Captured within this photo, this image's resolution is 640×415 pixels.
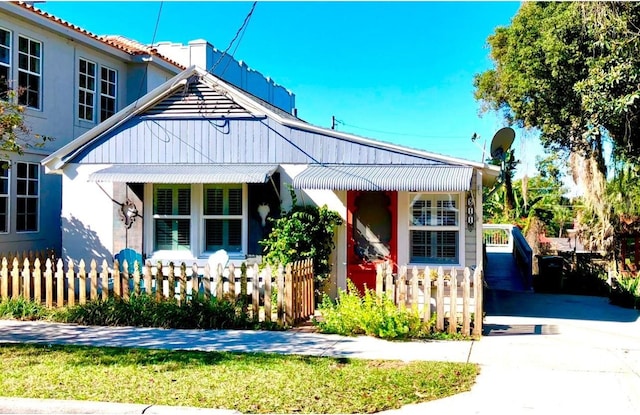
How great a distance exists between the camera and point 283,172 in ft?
41.2

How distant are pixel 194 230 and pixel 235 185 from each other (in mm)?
1305

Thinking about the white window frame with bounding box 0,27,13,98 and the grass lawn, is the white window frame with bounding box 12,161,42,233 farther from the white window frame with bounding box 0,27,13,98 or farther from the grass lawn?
the grass lawn

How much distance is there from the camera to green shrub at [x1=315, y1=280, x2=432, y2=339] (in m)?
9.00

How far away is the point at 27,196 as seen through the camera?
15.4m

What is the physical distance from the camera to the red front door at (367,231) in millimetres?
12078

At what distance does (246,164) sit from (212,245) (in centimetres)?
189

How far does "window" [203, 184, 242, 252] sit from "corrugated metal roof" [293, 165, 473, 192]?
1.72 m

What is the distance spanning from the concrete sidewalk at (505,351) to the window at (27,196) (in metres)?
5.78

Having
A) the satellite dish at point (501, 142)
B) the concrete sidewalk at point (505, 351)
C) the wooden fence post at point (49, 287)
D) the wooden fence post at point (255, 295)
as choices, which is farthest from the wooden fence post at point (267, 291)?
the satellite dish at point (501, 142)

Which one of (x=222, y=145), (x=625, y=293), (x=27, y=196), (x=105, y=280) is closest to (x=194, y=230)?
(x=222, y=145)

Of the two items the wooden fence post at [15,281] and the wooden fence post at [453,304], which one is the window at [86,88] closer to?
the wooden fence post at [15,281]

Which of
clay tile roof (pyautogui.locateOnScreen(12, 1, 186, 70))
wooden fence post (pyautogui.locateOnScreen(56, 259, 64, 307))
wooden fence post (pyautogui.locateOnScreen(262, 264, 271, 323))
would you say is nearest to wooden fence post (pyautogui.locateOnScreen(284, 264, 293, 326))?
wooden fence post (pyautogui.locateOnScreen(262, 264, 271, 323))

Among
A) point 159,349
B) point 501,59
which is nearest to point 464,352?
point 159,349

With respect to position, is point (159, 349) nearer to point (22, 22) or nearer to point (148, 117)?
point (148, 117)
